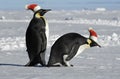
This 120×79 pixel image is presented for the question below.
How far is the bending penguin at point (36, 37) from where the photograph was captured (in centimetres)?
722

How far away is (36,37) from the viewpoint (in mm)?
7242

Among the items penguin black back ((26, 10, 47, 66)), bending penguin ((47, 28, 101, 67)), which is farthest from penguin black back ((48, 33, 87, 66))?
penguin black back ((26, 10, 47, 66))

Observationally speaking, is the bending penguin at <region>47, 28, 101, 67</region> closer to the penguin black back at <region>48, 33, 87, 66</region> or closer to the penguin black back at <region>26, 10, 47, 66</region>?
the penguin black back at <region>48, 33, 87, 66</region>

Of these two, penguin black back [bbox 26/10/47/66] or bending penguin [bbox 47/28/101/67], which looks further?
penguin black back [bbox 26/10/47/66]

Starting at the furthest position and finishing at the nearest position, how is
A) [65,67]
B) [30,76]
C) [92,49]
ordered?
1. [92,49]
2. [65,67]
3. [30,76]

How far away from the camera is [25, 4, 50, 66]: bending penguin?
7219mm

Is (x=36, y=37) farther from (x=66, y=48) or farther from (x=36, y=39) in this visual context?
(x=66, y=48)

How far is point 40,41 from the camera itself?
729 cm

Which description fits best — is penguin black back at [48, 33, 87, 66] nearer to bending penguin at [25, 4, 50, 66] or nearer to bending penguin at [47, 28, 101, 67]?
bending penguin at [47, 28, 101, 67]

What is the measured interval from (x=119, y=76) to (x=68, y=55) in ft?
5.10

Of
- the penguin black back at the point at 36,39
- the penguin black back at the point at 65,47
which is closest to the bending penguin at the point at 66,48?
the penguin black back at the point at 65,47

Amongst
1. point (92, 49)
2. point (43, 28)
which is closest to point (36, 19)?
point (43, 28)

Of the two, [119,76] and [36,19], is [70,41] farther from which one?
[119,76]

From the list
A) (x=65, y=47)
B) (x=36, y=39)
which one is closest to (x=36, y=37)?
(x=36, y=39)
